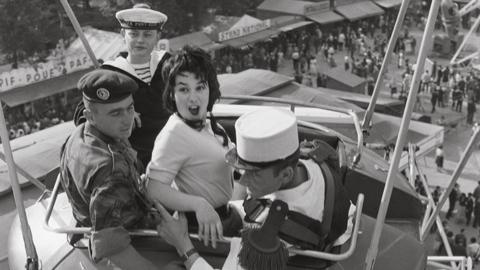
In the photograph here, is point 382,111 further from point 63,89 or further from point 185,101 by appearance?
point 185,101

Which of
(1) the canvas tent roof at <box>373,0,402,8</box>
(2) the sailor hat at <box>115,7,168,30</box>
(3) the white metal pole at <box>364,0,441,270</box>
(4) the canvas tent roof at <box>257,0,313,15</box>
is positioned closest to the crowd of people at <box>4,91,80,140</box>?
(4) the canvas tent roof at <box>257,0,313,15</box>

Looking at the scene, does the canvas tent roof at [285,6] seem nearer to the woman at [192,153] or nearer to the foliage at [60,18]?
the foliage at [60,18]

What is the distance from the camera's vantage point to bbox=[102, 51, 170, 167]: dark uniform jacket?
23.6 ft

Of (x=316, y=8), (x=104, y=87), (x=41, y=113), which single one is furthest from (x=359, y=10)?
(x=104, y=87)

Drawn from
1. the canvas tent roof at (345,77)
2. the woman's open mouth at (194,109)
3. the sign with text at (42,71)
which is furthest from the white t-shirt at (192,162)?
the canvas tent roof at (345,77)

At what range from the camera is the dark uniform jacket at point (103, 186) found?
16.2 feet

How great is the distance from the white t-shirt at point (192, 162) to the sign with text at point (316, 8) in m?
34.0

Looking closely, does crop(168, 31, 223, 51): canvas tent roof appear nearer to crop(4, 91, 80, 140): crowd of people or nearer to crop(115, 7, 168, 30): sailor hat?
crop(4, 91, 80, 140): crowd of people

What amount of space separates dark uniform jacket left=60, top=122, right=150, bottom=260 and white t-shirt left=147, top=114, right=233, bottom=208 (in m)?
0.27

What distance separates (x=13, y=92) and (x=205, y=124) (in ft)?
69.2

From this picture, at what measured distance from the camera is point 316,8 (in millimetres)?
38781

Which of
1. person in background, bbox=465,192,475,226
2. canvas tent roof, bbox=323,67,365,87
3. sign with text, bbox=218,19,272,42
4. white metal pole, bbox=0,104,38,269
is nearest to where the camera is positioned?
white metal pole, bbox=0,104,38,269

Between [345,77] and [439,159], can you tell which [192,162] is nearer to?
[439,159]

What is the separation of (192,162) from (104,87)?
0.95m
